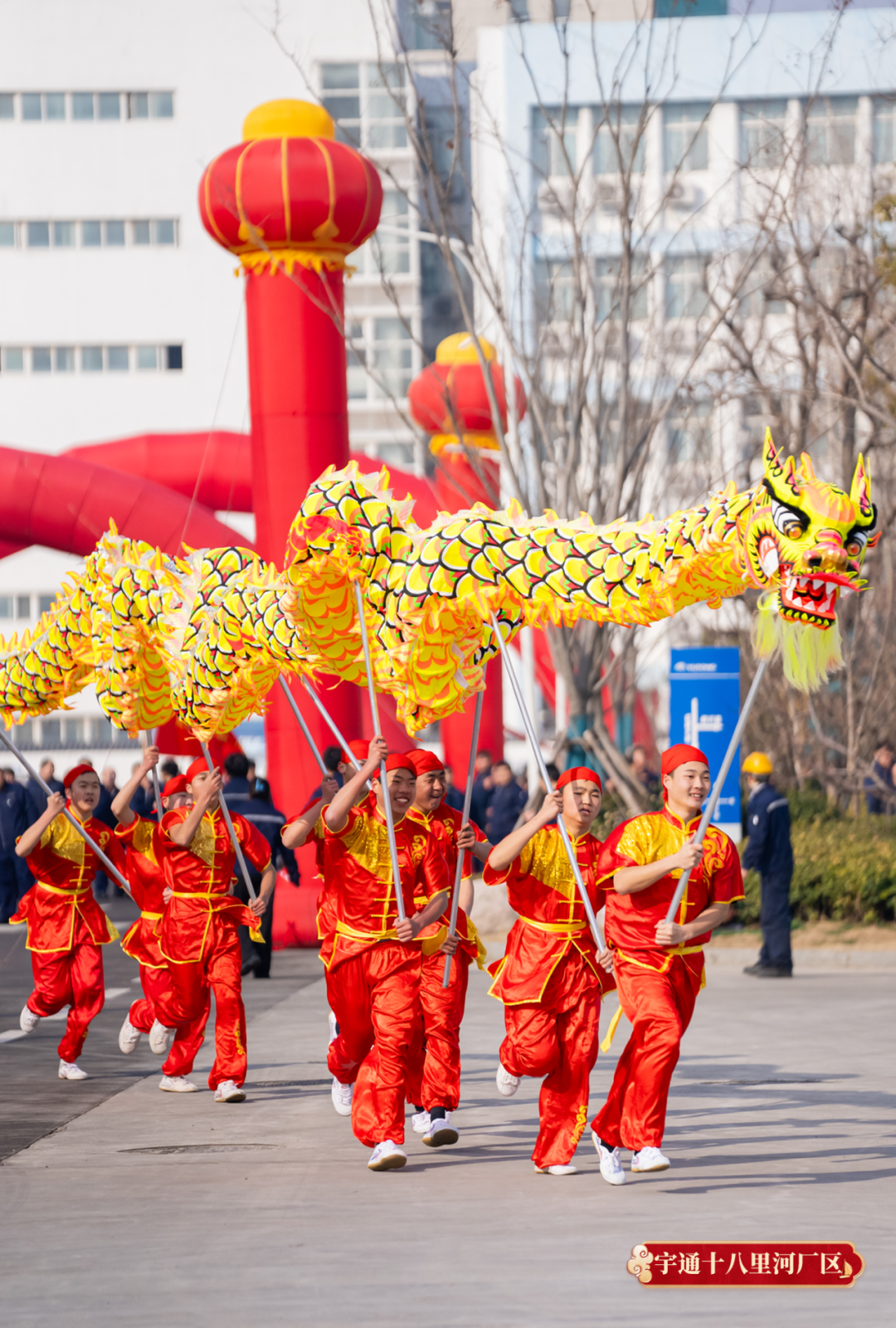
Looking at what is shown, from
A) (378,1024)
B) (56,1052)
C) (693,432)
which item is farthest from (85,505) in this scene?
(693,432)

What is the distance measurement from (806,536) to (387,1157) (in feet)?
9.60

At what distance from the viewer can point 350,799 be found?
7.30 metres

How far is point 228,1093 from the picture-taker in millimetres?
8930

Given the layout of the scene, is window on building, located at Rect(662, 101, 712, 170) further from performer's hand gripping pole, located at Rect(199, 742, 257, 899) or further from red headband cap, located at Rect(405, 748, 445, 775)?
red headband cap, located at Rect(405, 748, 445, 775)

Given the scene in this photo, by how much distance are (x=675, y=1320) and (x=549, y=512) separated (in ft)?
11.3

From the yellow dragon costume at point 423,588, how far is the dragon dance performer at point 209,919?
56cm

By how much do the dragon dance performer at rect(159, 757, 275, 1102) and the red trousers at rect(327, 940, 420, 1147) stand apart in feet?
4.16

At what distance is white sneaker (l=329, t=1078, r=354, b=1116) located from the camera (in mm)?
8406

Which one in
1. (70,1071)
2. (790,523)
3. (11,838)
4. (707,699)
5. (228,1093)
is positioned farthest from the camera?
(11,838)

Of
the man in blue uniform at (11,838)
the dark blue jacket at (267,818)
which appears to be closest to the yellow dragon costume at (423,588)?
the dark blue jacket at (267,818)

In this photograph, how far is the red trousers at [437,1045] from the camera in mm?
7832

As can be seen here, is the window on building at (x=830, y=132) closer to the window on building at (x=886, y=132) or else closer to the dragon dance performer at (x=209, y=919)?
the window on building at (x=886, y=132)

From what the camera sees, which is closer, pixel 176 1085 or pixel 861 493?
pixel 861 493

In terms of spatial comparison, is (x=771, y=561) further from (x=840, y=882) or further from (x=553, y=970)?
(x=840, y=882)
